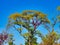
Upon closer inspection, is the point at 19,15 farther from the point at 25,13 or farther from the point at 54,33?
the point at 54,33

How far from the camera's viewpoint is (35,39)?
3819cm

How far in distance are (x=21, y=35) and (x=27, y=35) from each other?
110 cm

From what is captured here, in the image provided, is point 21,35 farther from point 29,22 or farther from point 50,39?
point 50,39

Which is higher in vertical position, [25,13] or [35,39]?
[25,13]

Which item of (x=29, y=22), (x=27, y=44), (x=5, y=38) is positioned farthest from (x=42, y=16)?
(x=5, y=38)

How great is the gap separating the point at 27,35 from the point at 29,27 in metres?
1.19

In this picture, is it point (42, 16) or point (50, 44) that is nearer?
point (50, 44)

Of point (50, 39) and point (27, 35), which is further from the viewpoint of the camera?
point (27, 35)

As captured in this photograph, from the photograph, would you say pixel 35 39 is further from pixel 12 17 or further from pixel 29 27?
pixel 12 17

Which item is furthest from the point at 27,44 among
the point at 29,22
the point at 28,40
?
the point at 29,22

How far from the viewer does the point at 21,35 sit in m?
38.5

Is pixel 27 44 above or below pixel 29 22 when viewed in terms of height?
below

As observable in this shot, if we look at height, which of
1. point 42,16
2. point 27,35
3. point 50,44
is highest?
point 42,16

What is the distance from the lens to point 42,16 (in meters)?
39.3
